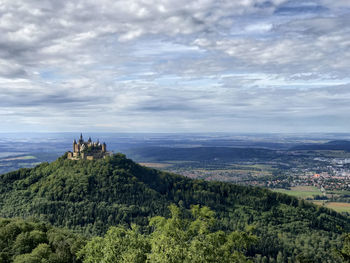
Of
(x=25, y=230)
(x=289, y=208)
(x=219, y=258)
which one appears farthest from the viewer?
(x=289, y=208)

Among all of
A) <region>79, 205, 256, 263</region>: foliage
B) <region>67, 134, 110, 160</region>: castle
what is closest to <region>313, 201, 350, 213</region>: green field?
<region>67, 134, 110, 160</region>: castle

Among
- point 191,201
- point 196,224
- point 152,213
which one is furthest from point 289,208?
point 196,224

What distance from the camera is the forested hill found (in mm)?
96000

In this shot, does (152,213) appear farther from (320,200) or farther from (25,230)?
(320,200)

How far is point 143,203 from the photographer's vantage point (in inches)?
4508

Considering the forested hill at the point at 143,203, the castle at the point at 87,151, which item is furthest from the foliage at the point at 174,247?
the castle at the point at 87,151

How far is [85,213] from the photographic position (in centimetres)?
9819

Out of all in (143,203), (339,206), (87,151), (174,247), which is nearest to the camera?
(174,247)

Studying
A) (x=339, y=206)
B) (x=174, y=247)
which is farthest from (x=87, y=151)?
(x=339, y=206)

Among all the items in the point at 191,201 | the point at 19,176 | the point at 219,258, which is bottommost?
the point at 191,201

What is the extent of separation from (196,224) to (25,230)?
3680 centimetres

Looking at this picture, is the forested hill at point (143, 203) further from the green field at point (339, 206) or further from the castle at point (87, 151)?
the green field at point (339, 206)

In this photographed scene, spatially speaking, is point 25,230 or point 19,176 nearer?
point 25,230

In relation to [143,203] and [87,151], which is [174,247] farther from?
[87,151]
